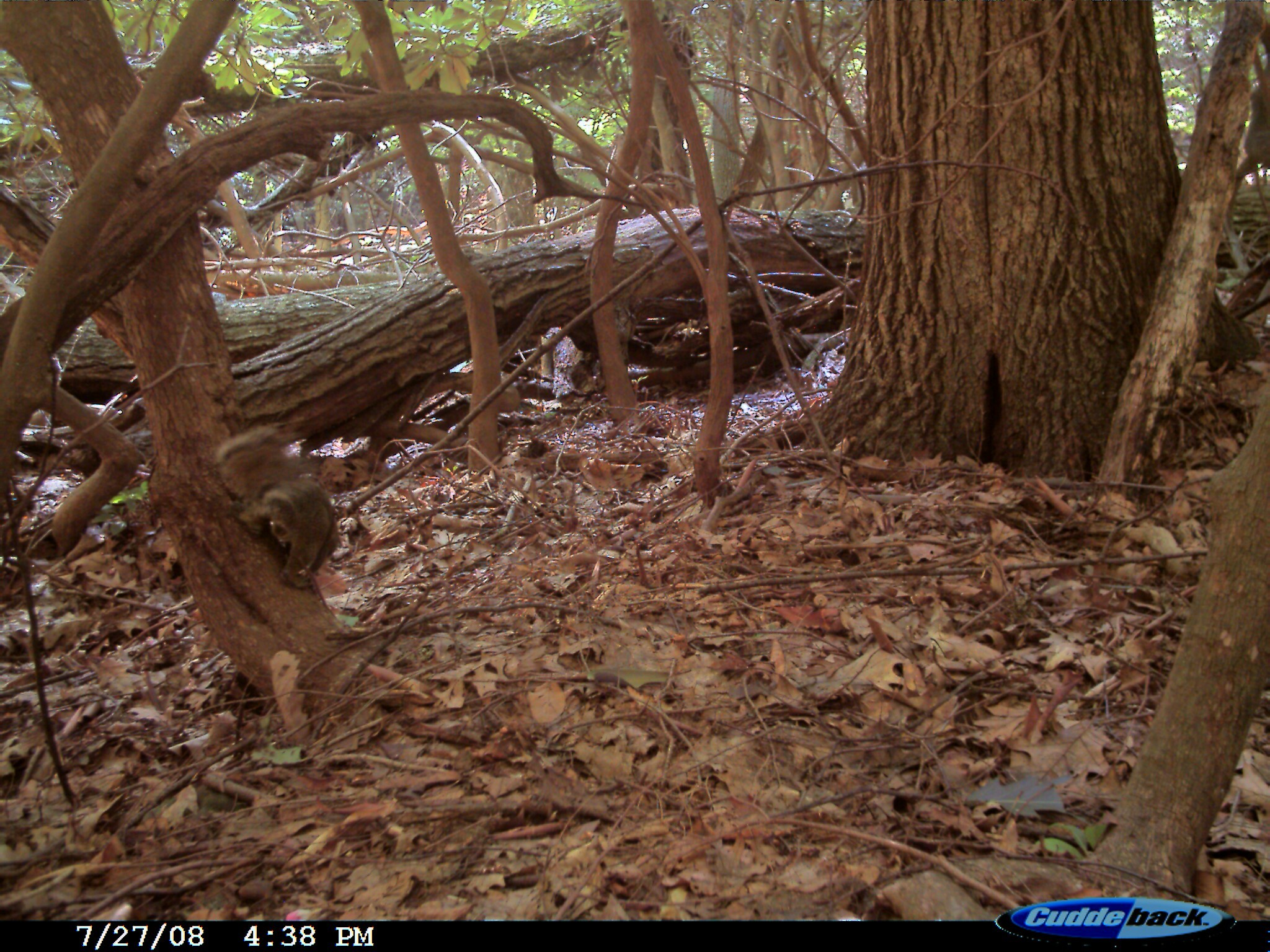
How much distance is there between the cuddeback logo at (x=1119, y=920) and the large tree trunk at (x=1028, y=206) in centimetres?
195

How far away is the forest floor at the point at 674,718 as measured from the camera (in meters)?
1.63

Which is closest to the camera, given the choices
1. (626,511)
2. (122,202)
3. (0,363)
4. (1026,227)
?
(0,363)

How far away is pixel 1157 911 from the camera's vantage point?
1.33 meters

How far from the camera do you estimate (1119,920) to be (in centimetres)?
132

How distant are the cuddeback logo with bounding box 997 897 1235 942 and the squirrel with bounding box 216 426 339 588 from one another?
1.85 meters

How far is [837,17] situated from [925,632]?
5326 millimetres

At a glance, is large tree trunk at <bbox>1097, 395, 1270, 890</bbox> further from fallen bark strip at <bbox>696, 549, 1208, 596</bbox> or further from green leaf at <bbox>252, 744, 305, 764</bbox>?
green leaf at <bbox>252, 744, 305, 764</bbox>

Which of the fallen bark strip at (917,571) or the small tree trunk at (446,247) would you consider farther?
the small tree trunk at (446,247)

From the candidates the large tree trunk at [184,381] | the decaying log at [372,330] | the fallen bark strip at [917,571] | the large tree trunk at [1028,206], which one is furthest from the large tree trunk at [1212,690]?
the decaying log at [372,330]

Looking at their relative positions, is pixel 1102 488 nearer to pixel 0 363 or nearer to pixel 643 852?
pixel 643 852

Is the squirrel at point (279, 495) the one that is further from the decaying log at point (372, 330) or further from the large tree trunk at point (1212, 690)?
the decaying log at point (372, 330)

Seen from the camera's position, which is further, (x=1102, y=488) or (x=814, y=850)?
(x=1102, y=488)

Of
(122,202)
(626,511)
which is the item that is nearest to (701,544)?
(626,511)

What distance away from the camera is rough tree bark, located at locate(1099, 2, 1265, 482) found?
2.78m
